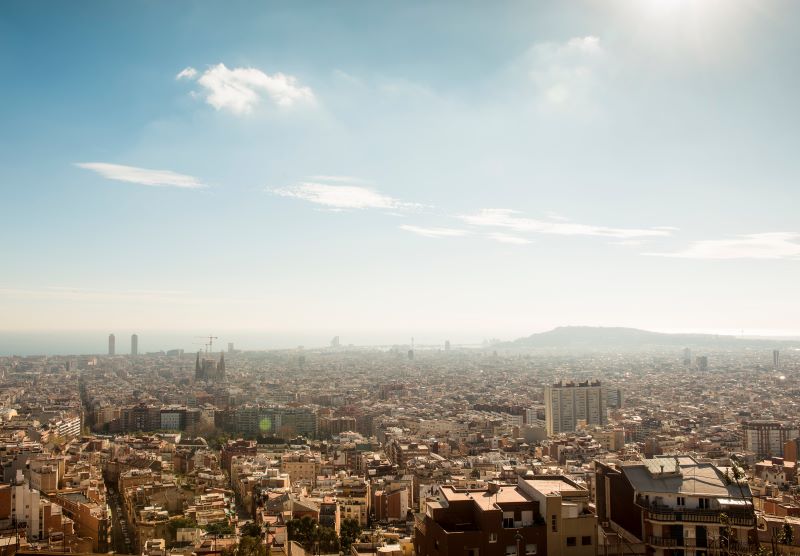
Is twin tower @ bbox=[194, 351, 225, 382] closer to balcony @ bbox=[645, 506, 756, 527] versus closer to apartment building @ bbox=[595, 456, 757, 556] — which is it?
apartment building @ bbox=[595, 456, 757, 556]

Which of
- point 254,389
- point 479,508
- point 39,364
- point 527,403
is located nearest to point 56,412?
point 254,389

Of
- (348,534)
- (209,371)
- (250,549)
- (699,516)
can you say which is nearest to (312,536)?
(348,534)

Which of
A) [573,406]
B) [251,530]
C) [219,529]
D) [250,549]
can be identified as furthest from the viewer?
[573,406]

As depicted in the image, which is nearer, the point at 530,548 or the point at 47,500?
the point at 530,548

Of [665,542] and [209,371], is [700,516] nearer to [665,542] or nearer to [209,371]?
[665,542]

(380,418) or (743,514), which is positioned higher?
(743,514)

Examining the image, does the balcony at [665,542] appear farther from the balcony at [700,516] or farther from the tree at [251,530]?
the tree at [251,530]

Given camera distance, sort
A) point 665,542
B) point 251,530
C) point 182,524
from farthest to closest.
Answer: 1. point 182,524
2. point 251,530
3. point 665,542

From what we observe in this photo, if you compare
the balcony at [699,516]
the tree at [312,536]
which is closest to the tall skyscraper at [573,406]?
the tree at [312,536]

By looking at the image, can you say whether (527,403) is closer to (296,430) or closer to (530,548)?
(296,430)
